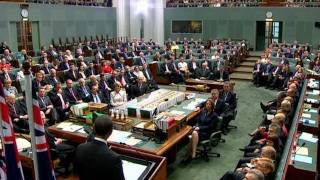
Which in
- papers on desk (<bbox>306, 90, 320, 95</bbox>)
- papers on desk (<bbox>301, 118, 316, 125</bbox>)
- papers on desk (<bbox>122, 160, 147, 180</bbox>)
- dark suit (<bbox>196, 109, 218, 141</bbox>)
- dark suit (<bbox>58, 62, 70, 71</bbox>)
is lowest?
dark suit (<bbox>196, 109, 218, 141</bbox>)

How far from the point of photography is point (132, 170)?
146 inches

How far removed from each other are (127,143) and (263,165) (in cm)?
216

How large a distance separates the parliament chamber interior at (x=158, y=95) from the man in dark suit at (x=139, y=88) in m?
0.03

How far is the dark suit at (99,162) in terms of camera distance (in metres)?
2.79

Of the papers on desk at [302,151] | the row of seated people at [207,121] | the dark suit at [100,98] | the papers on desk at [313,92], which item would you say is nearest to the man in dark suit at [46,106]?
the dark suit at [100,98]

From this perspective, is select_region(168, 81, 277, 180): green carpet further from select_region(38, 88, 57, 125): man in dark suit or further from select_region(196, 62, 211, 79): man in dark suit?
select_region(38, 88, 57, 125): man in dark suit

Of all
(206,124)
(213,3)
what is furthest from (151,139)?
(213,3)

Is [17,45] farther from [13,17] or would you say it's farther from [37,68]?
[37,68]

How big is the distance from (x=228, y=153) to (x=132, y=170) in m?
4.24

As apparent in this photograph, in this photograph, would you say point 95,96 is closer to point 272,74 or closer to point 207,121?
point 207,121

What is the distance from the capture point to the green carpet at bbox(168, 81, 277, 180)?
21.5 feet

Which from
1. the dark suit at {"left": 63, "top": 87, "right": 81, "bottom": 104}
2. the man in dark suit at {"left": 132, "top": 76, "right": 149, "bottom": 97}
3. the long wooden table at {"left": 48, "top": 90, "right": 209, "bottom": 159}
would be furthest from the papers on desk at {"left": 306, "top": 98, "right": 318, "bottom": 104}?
Result: the dark suit at {"left": 63, "top": 87, "right": 81, "bottom": 104}

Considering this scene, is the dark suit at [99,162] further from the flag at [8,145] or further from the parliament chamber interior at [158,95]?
the flag at [8,145]

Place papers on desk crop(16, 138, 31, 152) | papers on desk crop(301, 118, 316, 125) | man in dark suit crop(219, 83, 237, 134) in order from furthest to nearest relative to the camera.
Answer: man in dark suit crop(219, 83, 237, 134)
papers on desk crop(301, 118, 316, 125)
papers on desk crop(16, 138, 31, 152)
